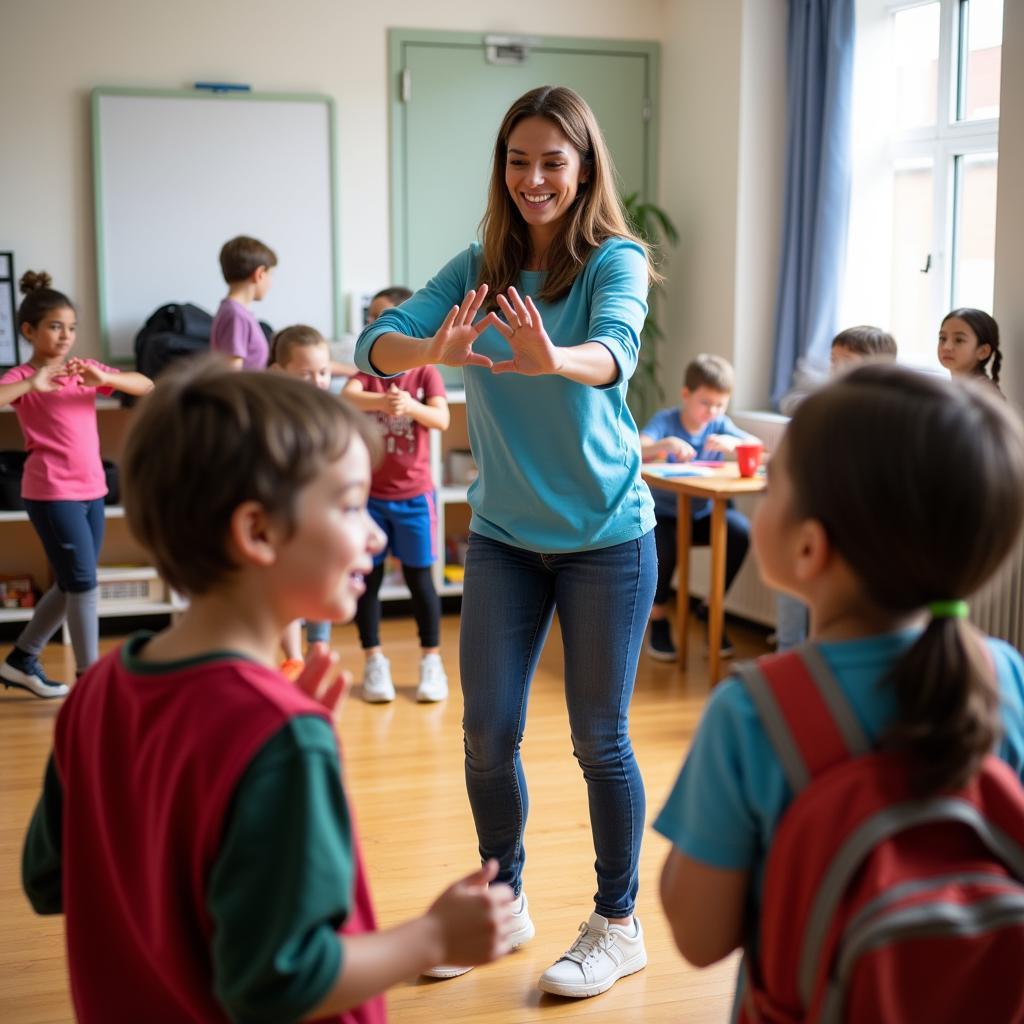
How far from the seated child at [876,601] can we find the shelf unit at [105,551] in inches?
162

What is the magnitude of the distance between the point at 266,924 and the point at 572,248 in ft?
4.66

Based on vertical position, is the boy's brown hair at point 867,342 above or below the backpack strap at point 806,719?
above

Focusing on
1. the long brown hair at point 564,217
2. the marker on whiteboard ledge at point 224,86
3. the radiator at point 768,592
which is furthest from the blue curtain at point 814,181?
the long brown hair at point 564,217

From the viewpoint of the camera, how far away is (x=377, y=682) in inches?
164

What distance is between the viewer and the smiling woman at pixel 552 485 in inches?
82.6

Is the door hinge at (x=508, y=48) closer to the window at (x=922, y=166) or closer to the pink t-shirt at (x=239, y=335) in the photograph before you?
the window at (x=922, y=166)

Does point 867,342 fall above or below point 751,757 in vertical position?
above

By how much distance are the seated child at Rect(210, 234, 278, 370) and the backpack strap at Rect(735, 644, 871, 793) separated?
11.7 feet

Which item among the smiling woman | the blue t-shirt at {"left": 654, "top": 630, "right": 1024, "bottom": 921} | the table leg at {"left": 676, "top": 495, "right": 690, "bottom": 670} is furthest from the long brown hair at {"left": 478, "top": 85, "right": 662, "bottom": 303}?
the table leg at {"left": 676, "top": 495, "right": 690, "bottom": 670}

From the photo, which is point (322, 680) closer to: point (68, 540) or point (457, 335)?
point (457, 335)

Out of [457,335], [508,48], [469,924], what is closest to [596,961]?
[457,335]

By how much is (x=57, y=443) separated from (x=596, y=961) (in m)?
2.56

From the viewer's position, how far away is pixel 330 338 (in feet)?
17.5

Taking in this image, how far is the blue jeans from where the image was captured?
2.13 m
